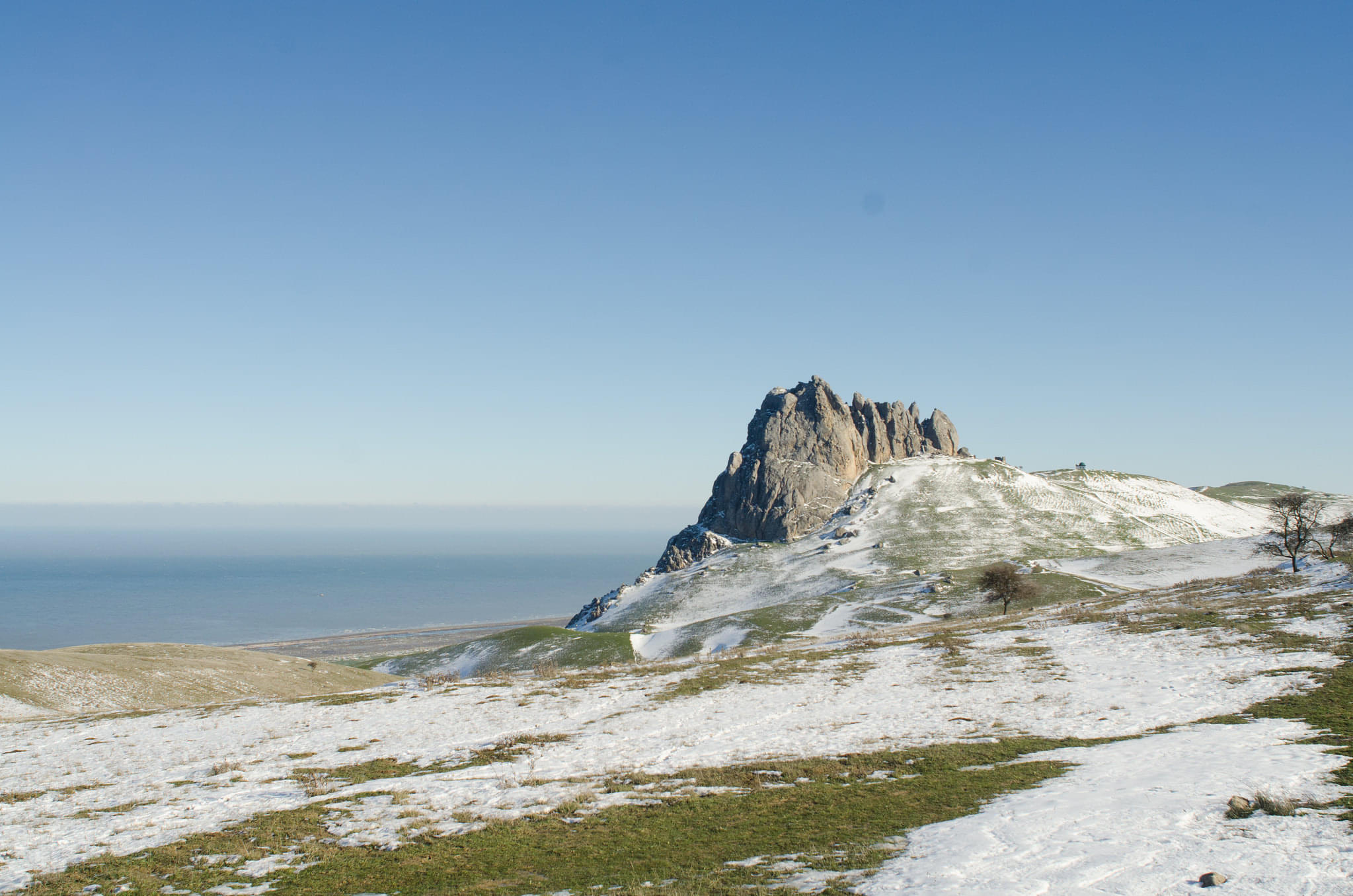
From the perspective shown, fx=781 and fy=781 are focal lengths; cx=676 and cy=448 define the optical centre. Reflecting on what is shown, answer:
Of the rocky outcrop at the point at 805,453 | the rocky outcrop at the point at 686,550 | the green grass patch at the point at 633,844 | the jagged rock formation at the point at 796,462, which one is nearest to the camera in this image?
the green grass patch at the point at 633,844

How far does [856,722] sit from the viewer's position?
27.4m

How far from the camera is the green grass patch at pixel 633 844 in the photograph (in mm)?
14320

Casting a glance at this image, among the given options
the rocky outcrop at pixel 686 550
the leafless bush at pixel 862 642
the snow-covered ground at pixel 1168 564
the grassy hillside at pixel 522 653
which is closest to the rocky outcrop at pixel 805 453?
the rocky outcrop at pixel 686 550

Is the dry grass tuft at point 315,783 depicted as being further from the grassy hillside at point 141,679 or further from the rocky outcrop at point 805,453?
the rocky outcrop at point 805,453

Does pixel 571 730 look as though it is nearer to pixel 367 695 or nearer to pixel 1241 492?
pixel 367 695

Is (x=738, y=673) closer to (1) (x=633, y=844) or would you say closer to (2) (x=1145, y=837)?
(1) (x=633, y=844)

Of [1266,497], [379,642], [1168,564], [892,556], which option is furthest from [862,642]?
[1266,497]

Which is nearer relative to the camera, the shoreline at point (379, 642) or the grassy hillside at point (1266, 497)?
the shoreline at point (379, 642)

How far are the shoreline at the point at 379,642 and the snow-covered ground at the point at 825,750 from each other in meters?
93.2

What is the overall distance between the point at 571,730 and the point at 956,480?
150413 millimetres

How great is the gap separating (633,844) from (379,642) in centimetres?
14921

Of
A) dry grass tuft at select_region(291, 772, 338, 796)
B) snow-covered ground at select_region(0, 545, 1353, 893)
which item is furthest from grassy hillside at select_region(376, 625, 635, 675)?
dry grass tuft at select_region(291, 772, 338, 796)

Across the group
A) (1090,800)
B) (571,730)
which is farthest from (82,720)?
(1090,800)

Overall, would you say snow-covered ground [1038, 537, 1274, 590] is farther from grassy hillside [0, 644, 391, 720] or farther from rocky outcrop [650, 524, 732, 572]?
grassy hillside [0, 644, 391, 720]
